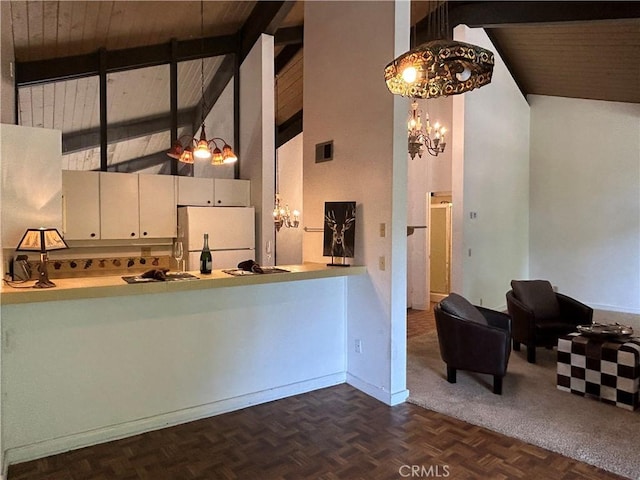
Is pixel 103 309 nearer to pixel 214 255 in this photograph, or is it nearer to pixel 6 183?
pixel 6 183

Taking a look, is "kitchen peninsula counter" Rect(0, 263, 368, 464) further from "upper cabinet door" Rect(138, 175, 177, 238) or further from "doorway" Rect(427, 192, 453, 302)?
"doorway" Rect(427, 192, 453, 302)

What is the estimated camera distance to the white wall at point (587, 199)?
22.0 feet

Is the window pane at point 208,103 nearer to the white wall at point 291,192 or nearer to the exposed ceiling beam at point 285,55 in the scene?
the exposed ceiling beam at point 285,55

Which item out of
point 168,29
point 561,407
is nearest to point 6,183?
point 168,29

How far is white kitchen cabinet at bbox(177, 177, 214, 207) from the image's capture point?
535 centimetres

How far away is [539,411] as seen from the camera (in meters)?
3.21

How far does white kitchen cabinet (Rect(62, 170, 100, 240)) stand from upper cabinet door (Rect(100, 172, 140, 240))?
62 mm

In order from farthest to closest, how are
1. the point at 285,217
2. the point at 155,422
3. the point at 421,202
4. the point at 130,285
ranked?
the point at 285,217
the point at 421,202
the point at 155,422
the point at 130,285

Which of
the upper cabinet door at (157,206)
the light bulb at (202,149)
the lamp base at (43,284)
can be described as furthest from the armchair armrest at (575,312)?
the lamp base at (43,284)

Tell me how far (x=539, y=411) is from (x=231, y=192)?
4367 millimetres

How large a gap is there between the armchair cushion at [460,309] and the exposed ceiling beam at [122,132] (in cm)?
428

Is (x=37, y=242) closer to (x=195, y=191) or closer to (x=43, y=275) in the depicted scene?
(x=43, y=275)

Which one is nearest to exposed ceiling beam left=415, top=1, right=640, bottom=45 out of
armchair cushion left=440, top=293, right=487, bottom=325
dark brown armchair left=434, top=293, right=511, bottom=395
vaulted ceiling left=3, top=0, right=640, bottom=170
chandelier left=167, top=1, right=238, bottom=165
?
vaulted ceiling left=3, top=0, right=640, bottom=170

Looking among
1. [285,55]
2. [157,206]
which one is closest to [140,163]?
[157,206]
